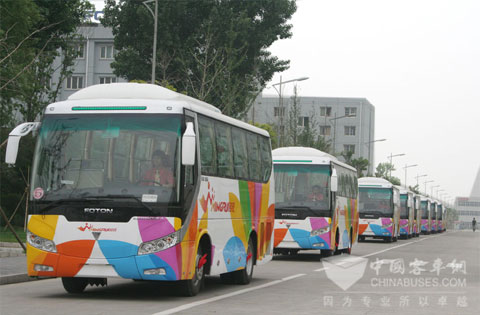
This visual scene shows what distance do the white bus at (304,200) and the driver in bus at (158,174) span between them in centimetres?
1224

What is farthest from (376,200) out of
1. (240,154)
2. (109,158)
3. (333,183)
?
(109,158)

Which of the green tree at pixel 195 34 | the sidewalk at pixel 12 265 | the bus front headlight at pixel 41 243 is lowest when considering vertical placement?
the sidewalk at pixel 12 265

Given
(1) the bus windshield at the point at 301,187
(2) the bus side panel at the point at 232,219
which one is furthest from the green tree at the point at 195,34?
(2) the bus side panel at the point at 232,219

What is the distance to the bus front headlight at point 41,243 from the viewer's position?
12867 mm

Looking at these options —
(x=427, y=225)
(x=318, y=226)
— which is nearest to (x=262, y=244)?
(x=318, y=226)

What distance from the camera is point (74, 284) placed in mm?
14172

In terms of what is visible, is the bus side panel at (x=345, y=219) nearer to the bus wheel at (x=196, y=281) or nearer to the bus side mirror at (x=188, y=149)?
the bus wheel at (x=196, y=281)

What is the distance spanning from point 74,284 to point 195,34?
4060 cm

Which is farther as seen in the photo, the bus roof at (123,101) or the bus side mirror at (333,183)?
the bus side mirror at (333,183)

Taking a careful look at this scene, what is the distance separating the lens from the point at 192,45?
174ft

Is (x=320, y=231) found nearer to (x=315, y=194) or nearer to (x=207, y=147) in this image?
(x=315, y=194)

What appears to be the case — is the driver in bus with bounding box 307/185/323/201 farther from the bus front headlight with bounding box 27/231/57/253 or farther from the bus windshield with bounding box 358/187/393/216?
the bus windshield with bounding box 358/187/393/216

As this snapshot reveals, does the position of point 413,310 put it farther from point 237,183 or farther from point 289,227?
point 289,227

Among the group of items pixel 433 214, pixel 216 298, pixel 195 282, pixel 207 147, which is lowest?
pixel 216 298
